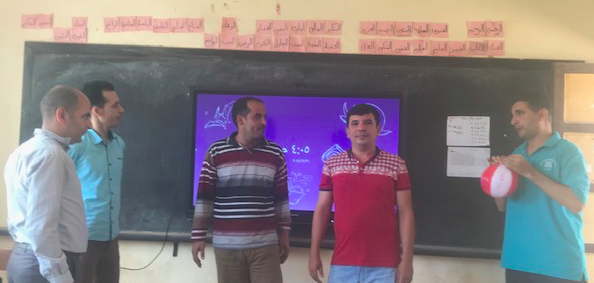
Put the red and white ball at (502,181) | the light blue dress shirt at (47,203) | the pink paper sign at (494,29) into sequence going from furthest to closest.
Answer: the pink paper sign at (494,29) < the red and white ball at (502,181) < the light blue dress shirt at (47,203)

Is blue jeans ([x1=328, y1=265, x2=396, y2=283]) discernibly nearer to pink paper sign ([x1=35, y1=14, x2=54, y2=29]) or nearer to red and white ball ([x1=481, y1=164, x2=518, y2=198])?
red and white ball ([x1=481, y1=164, x2=518, y2=198])

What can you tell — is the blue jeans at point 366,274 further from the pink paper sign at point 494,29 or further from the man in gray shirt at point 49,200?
the pink paper sign at point 494,29

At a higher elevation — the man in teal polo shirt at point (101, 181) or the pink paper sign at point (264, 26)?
the pink paper sign at point (264, 26)

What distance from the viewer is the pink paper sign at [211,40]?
2895 millimetres

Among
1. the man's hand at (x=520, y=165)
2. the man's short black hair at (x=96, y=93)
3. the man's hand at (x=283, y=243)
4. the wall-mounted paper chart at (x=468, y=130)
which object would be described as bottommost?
the man's hand at (x=283, y=243)

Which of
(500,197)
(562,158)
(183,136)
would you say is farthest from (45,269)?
(562,158)

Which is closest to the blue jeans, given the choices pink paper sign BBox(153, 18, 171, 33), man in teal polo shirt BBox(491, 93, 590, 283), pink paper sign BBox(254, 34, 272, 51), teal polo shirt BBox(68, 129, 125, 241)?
man in teal polo shirt BBox(491, 93, 590, 283)

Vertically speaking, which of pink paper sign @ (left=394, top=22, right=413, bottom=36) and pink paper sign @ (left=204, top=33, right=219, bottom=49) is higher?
pink paper sign @ (left=394, top=22, right=413, bottom=36)

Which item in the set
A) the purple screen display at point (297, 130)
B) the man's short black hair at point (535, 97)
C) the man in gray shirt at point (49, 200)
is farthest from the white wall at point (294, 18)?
the man in gray shirt at point (49, 200)

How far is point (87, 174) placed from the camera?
226 centimetres

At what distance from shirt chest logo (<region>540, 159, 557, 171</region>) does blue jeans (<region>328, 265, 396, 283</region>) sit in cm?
87

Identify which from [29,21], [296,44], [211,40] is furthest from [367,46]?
[29,21]

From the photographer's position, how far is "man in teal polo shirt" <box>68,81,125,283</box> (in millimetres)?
2248

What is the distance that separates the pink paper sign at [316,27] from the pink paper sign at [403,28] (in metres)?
0.45
